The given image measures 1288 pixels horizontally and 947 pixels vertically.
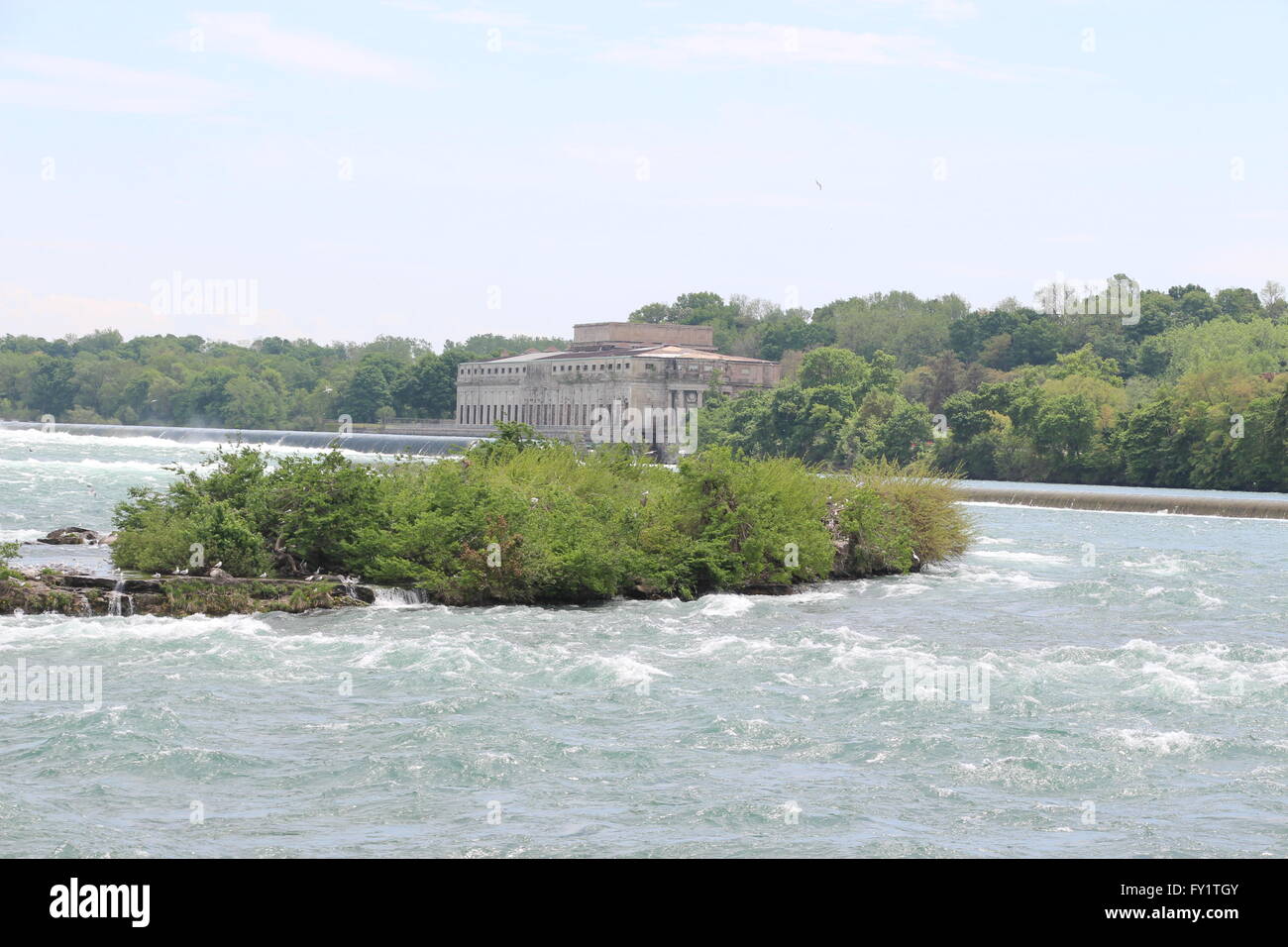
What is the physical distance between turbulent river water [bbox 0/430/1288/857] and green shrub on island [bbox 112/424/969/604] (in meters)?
1.34

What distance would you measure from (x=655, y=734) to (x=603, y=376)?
150m

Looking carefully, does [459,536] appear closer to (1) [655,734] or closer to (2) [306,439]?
(1) [655,734]

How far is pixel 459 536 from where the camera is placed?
103 feet

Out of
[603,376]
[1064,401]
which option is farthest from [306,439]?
[1064,401]

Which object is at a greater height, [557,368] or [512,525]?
[557,368]

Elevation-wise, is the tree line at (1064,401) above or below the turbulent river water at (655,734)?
above

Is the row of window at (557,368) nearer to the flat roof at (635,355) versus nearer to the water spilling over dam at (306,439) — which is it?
the flat roof at (635,355)

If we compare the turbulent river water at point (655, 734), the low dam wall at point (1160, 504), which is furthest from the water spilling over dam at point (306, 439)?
the turbulent river water at point (655, 734)

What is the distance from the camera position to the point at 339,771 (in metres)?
17.0

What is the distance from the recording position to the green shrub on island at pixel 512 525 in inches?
1209

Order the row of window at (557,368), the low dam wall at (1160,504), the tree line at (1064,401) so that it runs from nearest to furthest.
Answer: the low dam wall at (1160,504) → the tree line at (1064,401) → the row of window at (557,368)

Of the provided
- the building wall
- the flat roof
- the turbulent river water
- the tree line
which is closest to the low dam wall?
the tree line

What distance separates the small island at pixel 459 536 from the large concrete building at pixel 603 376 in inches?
5054

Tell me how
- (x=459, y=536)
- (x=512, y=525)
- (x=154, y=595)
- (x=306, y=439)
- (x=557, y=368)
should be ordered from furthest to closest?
1. (x=557, y=368)
2. (x=306, y=439)
3. (x=512, y=525)
4. (x=459, y=536)
5. (x=154, y=595)
